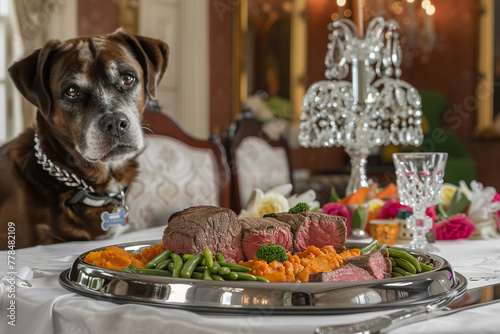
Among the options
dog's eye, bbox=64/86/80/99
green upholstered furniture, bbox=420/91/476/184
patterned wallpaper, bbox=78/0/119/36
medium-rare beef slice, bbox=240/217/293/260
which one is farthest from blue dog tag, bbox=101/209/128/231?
green upholstered furniture, bbox=420/91/476/184

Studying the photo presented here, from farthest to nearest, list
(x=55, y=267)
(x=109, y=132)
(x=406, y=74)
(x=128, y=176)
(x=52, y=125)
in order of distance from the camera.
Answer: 1. (x=406, y=74)
2. (x=128, y=176)
3. (x=52, y=125)
4. (x=109, y=132)
5. (x=55, y=267)

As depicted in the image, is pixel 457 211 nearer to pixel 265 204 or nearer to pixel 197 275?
pixel 265 204

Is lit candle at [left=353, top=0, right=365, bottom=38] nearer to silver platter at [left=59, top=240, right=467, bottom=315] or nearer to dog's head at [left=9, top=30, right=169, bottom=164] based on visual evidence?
dog's head at [left=9, top=30, right=169, bottom=164]

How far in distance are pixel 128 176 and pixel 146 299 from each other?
969 millimetres

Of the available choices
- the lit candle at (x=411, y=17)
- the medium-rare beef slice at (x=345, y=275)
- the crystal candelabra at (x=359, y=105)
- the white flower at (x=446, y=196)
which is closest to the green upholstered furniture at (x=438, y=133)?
the lit candle at (x=411, y=17)

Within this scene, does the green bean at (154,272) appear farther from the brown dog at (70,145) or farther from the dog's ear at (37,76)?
the dog's ear at (37,76)

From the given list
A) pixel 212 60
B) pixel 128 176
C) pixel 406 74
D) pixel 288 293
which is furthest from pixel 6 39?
pixel 406 74

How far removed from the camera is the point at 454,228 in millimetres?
1396

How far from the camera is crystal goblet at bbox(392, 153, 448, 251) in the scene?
1.20m

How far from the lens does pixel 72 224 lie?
4.71ft

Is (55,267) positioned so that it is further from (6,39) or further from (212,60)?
(212,60)

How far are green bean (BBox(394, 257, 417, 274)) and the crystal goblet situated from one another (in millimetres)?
394

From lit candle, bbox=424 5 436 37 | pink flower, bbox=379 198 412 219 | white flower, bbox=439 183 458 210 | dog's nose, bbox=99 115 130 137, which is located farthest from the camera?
lit candle, bbox=424 5 436 37

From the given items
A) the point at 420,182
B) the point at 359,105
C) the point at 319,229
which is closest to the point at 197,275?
the point at 319,229
